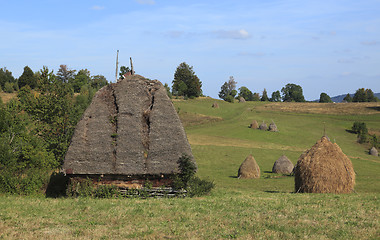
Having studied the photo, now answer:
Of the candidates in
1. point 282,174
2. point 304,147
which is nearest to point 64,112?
point 282,174

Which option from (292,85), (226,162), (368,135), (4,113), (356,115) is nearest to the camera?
(4,113)

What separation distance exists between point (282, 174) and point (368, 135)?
42.3m

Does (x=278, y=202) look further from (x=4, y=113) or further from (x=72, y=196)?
(x=4, y=113)

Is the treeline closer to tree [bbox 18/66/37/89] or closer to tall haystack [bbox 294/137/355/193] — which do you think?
tall haystack [bbox 294/137/355/193]

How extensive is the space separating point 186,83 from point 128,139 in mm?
111677

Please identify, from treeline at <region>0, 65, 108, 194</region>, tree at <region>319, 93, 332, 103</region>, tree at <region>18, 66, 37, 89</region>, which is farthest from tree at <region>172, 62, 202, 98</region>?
treeline at <region>0, 65, 108, 194</region>

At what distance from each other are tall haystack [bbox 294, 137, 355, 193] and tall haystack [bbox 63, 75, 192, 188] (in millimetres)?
6981

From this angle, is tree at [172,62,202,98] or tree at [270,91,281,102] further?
tree at [270,91,281,102]

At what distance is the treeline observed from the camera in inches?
771

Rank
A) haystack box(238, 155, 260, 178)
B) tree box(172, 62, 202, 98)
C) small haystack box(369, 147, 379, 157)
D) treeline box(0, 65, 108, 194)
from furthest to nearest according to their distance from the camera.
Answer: tree box(172, 62, 202, 98)
small haystack box(369, 147, 379, 157)
haystack box(238, 155, 260, 178)
treeline box(0, 65, 108, 194)

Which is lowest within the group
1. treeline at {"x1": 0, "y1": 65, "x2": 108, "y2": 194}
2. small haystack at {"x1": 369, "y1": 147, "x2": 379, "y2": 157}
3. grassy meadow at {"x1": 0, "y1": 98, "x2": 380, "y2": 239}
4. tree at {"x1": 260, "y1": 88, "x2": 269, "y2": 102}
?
small haystack at {"x1": 369, "y1": 147, "x2": 379, "y2": 157}

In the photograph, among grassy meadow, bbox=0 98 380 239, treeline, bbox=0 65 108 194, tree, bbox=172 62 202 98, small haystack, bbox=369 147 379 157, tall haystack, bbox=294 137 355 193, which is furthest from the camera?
tree, bbox=172 62 202 98

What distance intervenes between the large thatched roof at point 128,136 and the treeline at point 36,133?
278cm

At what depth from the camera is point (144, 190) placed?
1864 cm
